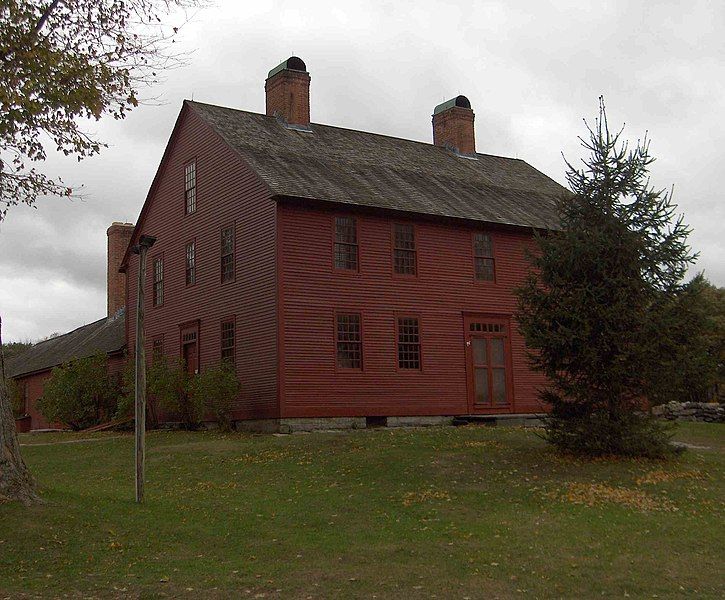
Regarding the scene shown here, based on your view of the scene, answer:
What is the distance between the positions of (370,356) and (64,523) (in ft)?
44.1

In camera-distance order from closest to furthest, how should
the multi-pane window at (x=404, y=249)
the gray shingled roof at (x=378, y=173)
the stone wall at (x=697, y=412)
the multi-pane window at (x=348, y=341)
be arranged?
the multi-pane window at (x=348, y=341), the gray shingled roof at (x=378, y=173), the multi-pane window at (x=404, y=249), the stone wall at (x=697, y=412)

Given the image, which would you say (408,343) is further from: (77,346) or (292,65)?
(77,346)

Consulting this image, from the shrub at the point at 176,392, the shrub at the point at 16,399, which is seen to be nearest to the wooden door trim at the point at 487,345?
the shrub at the point at 176,392

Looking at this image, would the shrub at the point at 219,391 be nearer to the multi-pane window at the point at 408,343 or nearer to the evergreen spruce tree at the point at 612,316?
the multi-pane window at the point at 408,343

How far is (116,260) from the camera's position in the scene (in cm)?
3803

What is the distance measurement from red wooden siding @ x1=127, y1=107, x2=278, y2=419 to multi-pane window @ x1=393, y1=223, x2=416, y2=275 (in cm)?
389

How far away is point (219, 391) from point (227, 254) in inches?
178

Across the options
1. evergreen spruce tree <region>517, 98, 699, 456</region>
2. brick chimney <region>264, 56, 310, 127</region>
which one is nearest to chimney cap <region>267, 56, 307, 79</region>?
brick chimney <region>264, 56, 310, 127</region>

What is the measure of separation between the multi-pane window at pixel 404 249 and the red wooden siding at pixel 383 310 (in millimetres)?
201

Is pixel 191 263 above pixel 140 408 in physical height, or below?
above

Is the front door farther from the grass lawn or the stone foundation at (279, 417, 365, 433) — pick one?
the grass lawn

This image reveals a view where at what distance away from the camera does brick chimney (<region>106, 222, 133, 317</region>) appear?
1501 inches

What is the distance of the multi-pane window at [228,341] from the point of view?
24503mm

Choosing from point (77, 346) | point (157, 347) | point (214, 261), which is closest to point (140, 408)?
point (214, 261)
